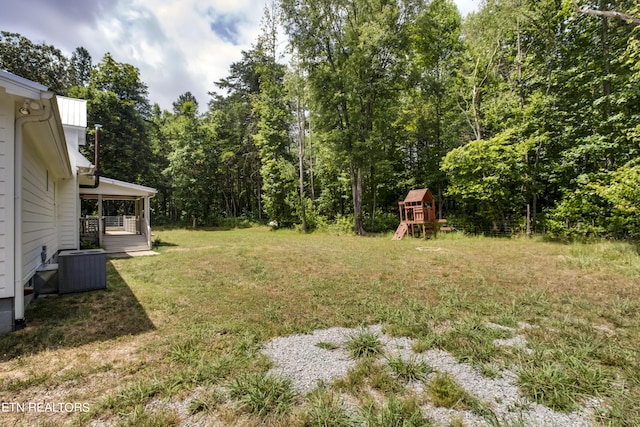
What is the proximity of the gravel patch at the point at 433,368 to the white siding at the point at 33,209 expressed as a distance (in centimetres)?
388

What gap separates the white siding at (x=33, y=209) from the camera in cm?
411

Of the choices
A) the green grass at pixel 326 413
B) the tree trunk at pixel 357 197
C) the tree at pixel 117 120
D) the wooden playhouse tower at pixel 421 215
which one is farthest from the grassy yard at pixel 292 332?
the tree at pixel 117 120

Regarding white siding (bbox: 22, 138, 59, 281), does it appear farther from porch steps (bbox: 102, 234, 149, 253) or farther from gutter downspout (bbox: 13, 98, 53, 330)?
porch steps (bbox: 102, 234, 149, 253)

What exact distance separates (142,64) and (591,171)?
30621mm

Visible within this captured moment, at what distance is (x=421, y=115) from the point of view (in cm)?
1639

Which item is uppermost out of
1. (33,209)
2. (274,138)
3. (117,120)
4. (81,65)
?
(81,65)

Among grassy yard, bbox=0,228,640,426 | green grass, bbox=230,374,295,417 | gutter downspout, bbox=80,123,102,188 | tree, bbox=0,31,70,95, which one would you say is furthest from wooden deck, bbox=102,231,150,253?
tree, bbox=0,31,70,95

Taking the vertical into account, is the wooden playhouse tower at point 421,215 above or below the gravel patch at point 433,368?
above

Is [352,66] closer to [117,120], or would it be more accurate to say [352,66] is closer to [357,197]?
[357,197]

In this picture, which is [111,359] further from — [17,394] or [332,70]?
[332,70]

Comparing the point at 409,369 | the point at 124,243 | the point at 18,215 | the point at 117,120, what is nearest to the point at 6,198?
the point at 18,215

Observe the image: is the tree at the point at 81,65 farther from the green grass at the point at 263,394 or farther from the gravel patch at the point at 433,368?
the green grass at the point at 263,394

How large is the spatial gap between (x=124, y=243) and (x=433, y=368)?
12.1m

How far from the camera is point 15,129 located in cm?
334
